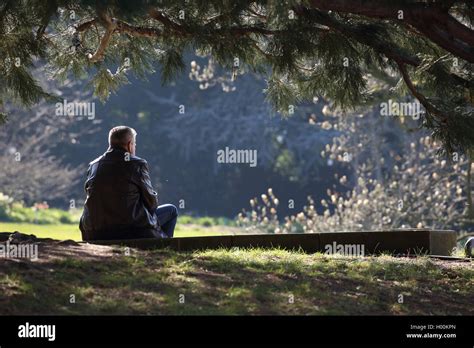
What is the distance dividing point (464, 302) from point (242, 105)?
982 inches

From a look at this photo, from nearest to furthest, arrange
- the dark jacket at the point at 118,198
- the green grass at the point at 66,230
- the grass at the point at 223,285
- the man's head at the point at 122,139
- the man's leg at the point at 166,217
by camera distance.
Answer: the grass at the point at 223,285 < the dark jacket at the point at 118,198 < the man's head at the point at 122,139 < the man's leg at the point at 166,217 < the green grass at the point at 66,230

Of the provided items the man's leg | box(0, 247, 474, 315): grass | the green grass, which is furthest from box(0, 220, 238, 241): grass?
box(0, 247, 474, 315): grass

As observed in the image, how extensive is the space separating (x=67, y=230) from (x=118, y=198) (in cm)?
1480

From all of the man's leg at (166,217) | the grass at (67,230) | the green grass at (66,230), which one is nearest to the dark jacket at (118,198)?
the man's leg at (166,217)

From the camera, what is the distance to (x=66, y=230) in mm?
22453

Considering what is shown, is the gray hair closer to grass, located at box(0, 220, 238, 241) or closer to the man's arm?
the man's arm

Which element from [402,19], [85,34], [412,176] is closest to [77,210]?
[412,176]

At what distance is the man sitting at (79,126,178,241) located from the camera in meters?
8.00

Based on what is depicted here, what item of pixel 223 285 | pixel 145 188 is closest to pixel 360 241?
pixel 145 188

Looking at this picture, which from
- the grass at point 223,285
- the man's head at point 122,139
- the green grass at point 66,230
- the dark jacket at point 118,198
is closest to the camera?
the grass at point 223,285

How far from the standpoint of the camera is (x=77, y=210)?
28016 mm

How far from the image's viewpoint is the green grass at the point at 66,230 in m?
20.6

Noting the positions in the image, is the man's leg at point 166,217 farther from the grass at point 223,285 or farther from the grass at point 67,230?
the grass at point 67,230

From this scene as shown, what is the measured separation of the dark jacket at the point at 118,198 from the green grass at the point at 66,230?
11.2 metres
